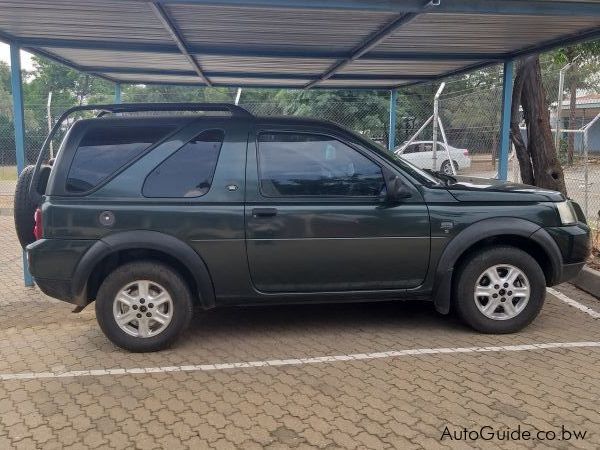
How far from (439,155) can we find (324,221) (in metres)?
7.96

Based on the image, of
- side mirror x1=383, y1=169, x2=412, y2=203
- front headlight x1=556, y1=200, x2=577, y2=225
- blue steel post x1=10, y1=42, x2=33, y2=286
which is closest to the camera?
side mirror x1=383, y1=169, x2=412, y2=203

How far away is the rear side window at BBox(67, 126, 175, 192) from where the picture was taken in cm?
407

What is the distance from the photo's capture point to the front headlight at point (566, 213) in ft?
14.7

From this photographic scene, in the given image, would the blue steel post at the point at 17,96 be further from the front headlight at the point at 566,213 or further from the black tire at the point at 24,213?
the front headlight at the point at 566,213

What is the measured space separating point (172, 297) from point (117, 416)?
3.44 feet

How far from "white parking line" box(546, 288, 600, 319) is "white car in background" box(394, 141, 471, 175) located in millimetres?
3721

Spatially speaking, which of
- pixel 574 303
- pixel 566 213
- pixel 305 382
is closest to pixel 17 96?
pixel 305 382

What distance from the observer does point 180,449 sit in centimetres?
294

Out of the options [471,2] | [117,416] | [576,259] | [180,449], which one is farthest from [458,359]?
[471,2]

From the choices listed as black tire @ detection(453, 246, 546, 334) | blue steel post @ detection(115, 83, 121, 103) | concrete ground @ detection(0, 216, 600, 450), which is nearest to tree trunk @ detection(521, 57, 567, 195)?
concrete ground @ detection(0, 216, 600, 450)

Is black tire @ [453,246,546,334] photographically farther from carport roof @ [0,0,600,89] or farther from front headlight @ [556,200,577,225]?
carport roof @ [0,0,600,89]

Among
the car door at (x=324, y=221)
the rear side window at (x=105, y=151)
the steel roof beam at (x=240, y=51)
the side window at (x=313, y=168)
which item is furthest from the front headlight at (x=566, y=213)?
the rear side window at (x=105, y=151)

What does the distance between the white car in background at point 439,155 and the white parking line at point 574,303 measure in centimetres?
372

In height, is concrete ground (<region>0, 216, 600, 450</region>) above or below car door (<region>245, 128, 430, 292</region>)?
below
